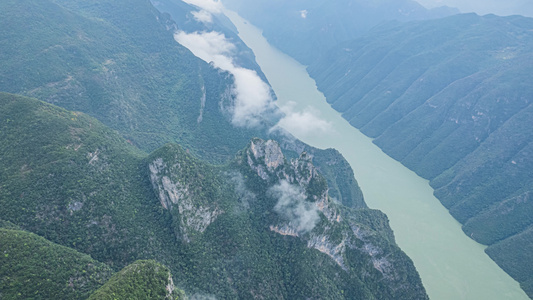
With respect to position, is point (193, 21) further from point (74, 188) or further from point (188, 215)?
point (74, 188)

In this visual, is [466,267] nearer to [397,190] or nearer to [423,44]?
[397,190]

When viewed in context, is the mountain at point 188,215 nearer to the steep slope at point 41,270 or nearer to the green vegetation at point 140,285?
the green vegetation at point 140,285

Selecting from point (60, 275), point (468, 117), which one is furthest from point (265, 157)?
point (468, 117)

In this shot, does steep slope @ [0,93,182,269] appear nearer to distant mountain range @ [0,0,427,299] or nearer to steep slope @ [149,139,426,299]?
distant mountain range @ [0,0,427,299]

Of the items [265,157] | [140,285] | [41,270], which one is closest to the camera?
[41,270]

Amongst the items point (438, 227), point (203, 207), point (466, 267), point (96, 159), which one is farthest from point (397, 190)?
point (96, 159)

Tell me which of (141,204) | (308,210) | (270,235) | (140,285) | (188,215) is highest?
(308,210)
